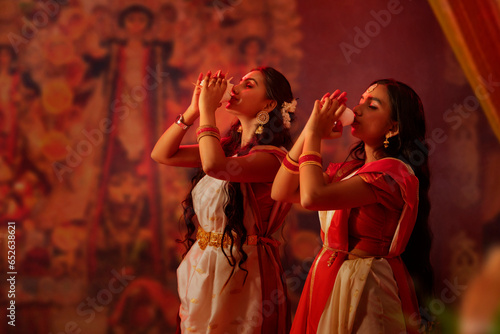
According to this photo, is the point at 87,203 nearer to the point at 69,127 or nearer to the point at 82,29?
the point at 69,127

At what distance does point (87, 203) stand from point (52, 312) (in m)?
0.72

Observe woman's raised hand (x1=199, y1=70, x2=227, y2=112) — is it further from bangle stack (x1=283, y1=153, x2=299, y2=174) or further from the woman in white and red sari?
bangle stack (x1=283, y1=153, x2=299, y2=174)

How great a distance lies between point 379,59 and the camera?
3.01 meters

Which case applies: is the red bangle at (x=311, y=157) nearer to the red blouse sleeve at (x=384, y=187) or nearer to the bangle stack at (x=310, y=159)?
the bangle stack at (x=310, y=159)

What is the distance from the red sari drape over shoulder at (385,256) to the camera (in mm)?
1534

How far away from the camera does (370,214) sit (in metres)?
1.57

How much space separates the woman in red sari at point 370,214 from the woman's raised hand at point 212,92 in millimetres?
441

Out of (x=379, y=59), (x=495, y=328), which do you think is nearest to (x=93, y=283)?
(x=379, y=59)

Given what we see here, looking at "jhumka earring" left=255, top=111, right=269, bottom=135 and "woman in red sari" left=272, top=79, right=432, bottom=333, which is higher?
"jhumka earring" left=255, top=111, right=269, bottom=135

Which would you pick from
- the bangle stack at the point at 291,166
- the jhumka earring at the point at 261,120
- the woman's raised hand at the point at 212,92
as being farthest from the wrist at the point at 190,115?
the bangle stack at the point at 291,166

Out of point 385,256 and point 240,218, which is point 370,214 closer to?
point 385,256

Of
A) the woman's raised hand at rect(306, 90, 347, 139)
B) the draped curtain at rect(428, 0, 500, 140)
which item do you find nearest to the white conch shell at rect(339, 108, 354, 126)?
the woman's raised hand at rect(306, 90, 347, 139)

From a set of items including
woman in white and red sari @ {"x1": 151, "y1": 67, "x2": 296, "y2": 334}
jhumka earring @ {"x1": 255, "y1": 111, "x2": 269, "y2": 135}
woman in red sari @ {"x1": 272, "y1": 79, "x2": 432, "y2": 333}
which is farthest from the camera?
jhumka earring @ {"x1": 255, "y1": 111, "x2": 269, "y2": 135}

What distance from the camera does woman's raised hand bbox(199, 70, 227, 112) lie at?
1926mm
